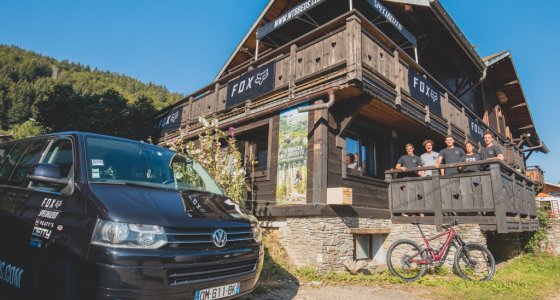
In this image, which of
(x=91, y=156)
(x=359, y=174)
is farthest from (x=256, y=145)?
(x=91, y=156)

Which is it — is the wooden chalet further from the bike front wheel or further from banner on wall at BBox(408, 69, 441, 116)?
the bike front wheel

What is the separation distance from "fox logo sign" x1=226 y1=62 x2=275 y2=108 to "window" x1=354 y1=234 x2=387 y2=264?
4823 millimetres

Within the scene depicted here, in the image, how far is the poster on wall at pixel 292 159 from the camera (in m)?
8.16

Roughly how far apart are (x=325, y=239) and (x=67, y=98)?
54.4 feet

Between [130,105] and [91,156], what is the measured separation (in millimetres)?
17342

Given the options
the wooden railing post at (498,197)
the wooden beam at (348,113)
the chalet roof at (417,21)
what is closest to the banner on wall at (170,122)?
the chalet roof at (417,21)

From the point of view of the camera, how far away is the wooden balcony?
729cm

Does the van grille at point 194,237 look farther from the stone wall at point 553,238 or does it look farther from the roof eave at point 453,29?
the stone wall at point 553,238

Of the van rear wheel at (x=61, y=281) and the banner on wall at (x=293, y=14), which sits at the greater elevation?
the banner on wall at (x=293, y=14)

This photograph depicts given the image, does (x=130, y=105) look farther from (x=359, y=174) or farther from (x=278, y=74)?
(x=359, y=174)

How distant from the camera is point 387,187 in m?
9.66

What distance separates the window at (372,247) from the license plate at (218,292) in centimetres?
609

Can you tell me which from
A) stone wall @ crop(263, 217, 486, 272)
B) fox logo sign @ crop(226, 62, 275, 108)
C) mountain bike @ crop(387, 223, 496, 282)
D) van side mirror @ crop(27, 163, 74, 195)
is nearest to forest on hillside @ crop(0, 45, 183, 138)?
fox logo sign @ crop(226, 62, 275, 108)

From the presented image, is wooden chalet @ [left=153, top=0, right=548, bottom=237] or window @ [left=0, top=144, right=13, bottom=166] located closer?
window @ [left=0, top=144, right=13, bottom=166]
